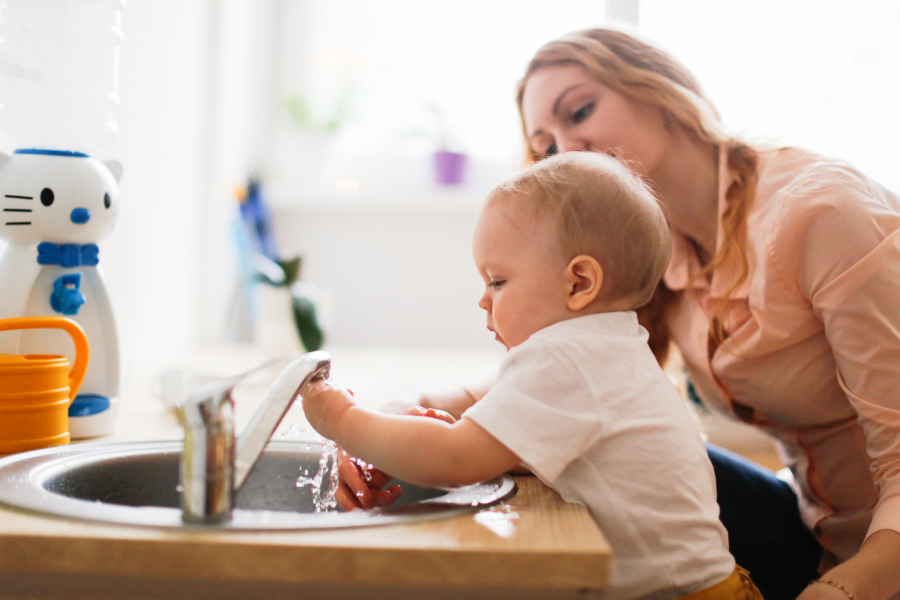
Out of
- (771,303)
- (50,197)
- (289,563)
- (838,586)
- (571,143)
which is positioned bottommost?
(838,586)

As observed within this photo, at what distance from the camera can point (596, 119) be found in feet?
3.86

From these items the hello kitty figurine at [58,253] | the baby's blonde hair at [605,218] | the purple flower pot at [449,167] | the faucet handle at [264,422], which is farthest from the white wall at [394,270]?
the faucet handle at [264,422]

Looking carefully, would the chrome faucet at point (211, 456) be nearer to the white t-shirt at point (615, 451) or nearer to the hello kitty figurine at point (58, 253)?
the white t-shirt at point (615, 451)

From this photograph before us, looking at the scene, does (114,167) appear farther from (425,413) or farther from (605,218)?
(605,218)

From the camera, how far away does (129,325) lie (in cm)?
174

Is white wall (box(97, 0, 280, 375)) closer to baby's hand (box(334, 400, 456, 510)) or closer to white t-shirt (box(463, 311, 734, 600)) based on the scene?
baby's hand (box(334, 400, 456, 510))

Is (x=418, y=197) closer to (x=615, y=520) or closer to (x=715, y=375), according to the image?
(x=715, y=375)

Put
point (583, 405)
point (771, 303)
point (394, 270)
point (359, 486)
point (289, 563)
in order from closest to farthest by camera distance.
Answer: point (289, 563) → point (583, 405) → point (359, 486) → point (771, 303) → point (394, 270)

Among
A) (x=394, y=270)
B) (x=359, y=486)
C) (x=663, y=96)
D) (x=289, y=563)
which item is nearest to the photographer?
(x=289, y=563)

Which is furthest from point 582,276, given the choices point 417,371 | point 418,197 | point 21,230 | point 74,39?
point 418,197

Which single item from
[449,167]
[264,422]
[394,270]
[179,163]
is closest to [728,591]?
[264,422]

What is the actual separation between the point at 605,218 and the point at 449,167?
2055 mm

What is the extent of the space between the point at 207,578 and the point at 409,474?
183 mm

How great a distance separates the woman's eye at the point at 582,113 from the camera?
1.19 meters
